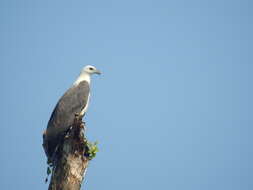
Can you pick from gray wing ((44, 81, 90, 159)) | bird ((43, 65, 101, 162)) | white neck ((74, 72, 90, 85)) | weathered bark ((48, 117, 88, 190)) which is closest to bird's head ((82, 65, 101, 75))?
bird ((43, 65, 101, 162))

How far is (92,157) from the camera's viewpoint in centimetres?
815

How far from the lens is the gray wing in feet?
33.4

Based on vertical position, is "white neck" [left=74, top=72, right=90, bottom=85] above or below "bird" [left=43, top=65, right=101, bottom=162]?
above

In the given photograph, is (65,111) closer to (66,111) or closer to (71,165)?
(66,111)

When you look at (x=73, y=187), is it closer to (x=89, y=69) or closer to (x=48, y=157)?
(x=48, y=157)

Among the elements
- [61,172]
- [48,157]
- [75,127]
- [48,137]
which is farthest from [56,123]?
[61,172]

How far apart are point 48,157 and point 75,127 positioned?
5.20ft

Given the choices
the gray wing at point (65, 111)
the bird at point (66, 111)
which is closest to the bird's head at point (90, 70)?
the bird at point (66, 111)

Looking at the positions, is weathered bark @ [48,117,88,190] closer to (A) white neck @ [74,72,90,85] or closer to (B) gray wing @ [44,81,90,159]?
(B) gray wing @ [44,81,90,159]

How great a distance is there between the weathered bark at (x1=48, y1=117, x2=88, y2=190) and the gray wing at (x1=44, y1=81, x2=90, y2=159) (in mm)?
1742

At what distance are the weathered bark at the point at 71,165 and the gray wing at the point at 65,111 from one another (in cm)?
174

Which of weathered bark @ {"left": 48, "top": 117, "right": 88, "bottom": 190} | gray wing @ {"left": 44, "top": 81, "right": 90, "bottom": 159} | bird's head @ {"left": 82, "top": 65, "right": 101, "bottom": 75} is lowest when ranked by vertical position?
weathered bark @ {"left": 48, "top": 117, "right": 88, "bottom": 190}

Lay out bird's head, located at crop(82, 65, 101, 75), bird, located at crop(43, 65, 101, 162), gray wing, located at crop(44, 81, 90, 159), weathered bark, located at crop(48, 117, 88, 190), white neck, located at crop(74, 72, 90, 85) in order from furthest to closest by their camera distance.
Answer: bird's head, located at crop(82, 65, 101, 75) → white neck, located at crop(74, 72, 90, 85) → gray wing, located at crop(44, 81, 90, 159) → bird, located at crop(43, 65, 101, 162) → weathered bark, located at crop(48, 117, 88, 190)

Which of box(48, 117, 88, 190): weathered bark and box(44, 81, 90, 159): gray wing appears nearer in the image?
box(48, 117, 88, 190): weathered bark
